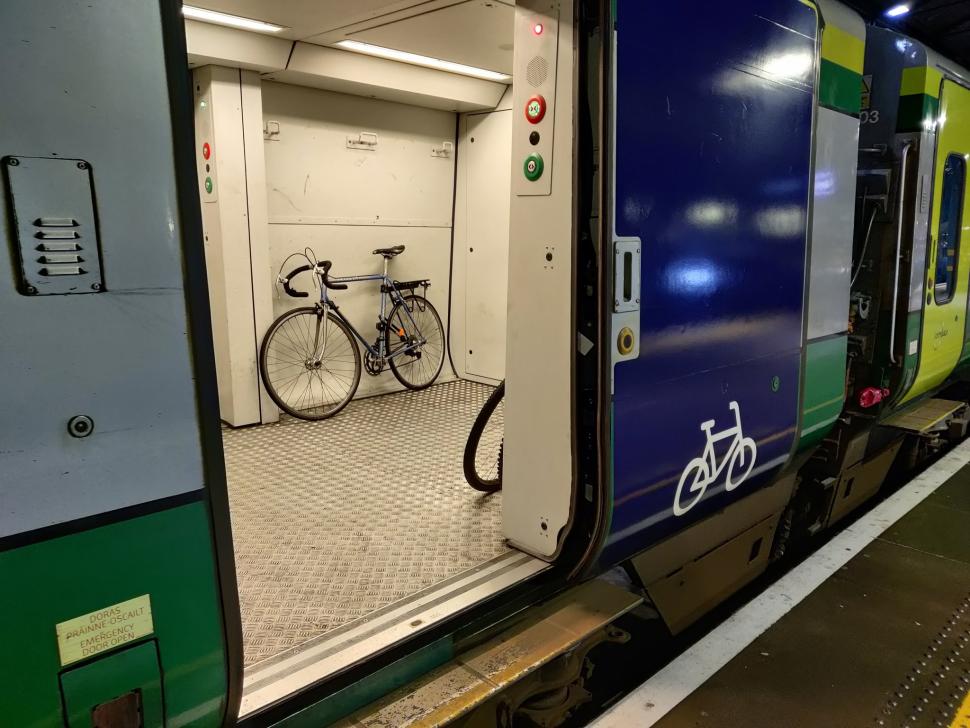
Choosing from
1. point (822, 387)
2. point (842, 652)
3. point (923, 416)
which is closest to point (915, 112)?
point (822, 387)

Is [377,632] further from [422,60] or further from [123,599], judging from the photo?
[422,60]

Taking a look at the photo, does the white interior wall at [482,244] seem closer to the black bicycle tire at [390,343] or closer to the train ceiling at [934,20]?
the black bicycle tire at [390,343]

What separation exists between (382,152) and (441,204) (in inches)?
29.7

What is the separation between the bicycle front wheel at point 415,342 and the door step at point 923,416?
3.61 m

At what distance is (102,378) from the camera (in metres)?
1.37

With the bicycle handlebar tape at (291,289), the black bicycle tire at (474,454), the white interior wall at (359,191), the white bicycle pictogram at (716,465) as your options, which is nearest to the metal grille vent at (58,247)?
the white bicycle pictogram at (716,465)

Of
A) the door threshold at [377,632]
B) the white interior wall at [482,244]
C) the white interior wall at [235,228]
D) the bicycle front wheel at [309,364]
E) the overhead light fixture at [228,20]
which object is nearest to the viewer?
the door threshold at [377,632]

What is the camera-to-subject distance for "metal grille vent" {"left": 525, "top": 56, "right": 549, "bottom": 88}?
2.42 meters

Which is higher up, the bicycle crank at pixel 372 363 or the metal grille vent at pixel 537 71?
the metal grille vent at pixel 537 71

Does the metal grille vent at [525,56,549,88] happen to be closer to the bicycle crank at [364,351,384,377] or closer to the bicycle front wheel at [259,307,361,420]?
the bicycle front wheel at [259,307,361,420]

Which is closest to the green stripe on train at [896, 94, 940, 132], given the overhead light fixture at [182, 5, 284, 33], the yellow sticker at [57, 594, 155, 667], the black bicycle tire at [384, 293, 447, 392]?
the black bicycle tire at [384, 293, 447, 392]

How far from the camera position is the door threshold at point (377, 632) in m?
2.00

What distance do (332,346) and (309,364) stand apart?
0.30 metres

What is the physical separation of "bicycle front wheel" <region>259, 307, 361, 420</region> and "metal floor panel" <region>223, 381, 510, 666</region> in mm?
269
